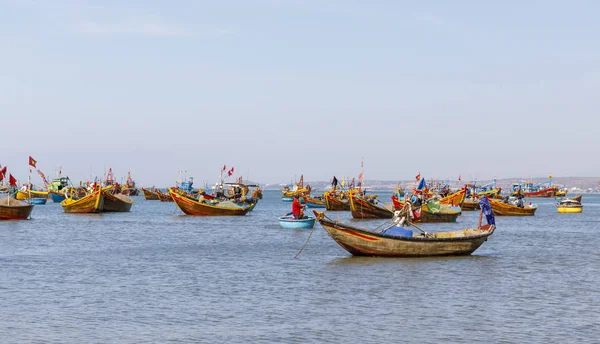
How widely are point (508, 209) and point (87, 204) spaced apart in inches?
1700

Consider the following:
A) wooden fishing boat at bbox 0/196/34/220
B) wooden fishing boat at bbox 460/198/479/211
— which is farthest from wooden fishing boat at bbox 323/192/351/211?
wooden fishing boat at bbox 0/196/34/220

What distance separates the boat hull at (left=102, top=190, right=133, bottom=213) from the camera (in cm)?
8009

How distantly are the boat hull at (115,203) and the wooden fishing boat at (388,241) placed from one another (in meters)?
51.4

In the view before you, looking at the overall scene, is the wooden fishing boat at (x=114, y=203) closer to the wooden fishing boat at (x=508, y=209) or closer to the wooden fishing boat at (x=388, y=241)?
the wooden fishing boat at (x=508, y=209)

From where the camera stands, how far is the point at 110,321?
18.6 meters

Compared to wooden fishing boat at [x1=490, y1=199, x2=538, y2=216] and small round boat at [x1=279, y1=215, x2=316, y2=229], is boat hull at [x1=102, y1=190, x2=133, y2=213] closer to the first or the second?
small round boat at [x1=279, y1=215, x2=316, y2=229]

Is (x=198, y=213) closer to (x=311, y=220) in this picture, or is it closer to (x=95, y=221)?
(x=95, y=221)

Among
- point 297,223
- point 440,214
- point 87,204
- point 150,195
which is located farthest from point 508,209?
point 150,195

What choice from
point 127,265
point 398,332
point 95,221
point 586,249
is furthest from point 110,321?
point 95,221

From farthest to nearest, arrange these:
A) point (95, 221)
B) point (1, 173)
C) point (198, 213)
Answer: point (198, 213)
point (95, 221)
point (1, 173)

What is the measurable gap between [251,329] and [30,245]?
2528 cm

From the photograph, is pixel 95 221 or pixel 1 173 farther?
pixel 95 221

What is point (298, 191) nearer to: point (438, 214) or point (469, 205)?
point (469, 205)

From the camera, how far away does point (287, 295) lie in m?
23.0
